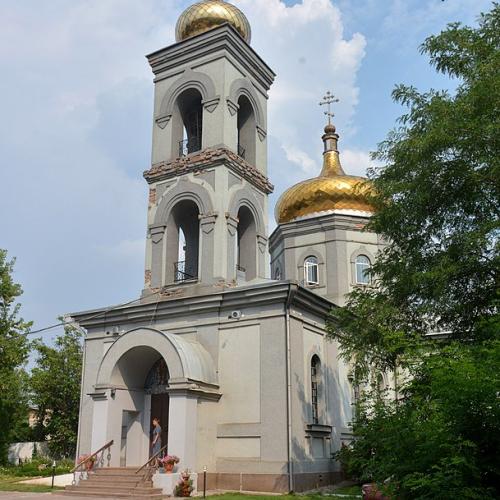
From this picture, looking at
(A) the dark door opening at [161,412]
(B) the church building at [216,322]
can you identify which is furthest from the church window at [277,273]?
(A) the dark door opening at [161,412]

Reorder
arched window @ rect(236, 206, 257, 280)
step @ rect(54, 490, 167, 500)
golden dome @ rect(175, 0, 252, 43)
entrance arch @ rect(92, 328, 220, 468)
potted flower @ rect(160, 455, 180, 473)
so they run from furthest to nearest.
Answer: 1. golden dome @ rect(175, 0, 252, 43)
2. arched window @ rect(236, 206, 257, 280)
3. entrance arch @ rect(92, 328, 220, 468)
4. potted flower @ rect(160, 455, 180, 473)
5. step @ rect(54, 490, 167, 500)

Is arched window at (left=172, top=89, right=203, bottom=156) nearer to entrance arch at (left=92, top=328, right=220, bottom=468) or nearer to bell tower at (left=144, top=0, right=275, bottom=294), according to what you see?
bell tower at (left=144, top=0, right=275, bottom=294)

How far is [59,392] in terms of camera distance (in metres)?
31.4

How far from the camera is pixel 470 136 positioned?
11.9 metres

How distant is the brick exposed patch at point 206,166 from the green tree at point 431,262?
674 cm

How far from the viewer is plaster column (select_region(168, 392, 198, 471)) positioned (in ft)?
51.6

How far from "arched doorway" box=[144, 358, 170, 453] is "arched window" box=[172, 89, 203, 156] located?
7.33m

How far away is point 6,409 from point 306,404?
1478 centimetres

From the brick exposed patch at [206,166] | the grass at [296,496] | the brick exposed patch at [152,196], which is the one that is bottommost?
the grass at [296,496]

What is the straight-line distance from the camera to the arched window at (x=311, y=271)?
2622cm

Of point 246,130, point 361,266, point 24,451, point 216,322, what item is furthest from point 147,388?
point 24,451

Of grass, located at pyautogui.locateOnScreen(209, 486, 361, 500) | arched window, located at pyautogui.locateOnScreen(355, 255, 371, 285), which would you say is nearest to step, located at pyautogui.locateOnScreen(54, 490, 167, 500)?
grass, located at pyautogui.locateOnScreen(209, 486, 361, 500)

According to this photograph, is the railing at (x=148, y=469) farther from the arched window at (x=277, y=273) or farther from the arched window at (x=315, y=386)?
the arched window at (x=277, y=273)

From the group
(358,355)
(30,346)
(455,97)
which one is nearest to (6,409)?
(30,346)
